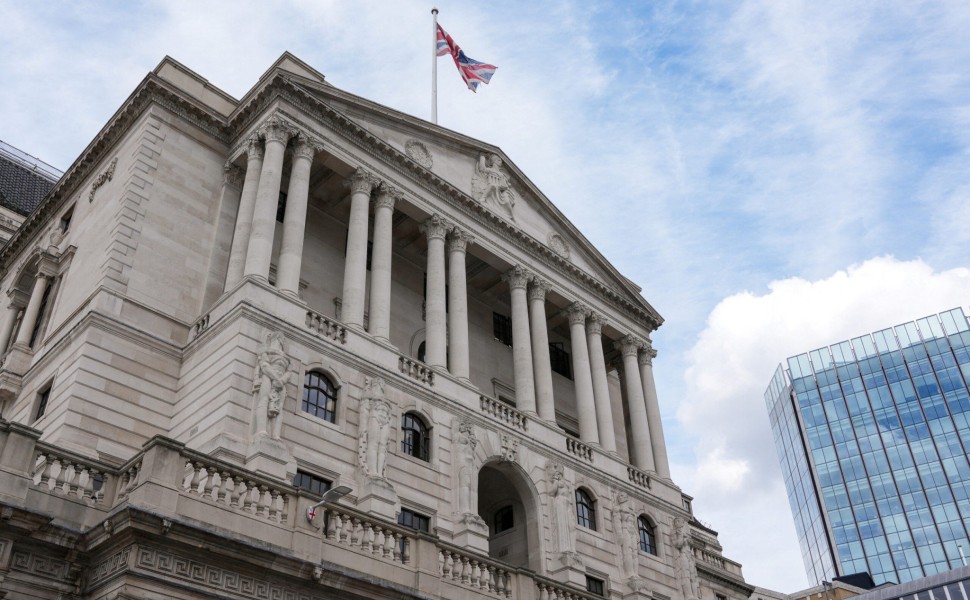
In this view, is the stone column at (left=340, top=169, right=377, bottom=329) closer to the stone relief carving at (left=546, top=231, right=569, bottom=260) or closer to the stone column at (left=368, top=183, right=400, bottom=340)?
the stone column at (left=368, top=183, right=400, bottom=340)

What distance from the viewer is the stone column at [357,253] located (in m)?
32.9

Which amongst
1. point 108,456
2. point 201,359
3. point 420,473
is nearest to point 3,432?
point 108,456

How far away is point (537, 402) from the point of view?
39156 mm

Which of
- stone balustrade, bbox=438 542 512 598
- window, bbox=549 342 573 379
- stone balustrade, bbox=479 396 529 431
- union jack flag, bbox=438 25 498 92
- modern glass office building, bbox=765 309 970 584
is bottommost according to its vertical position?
stone balustrade, bbox=438 542 512 598

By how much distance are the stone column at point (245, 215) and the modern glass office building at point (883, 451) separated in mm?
92728

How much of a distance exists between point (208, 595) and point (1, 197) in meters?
43.3

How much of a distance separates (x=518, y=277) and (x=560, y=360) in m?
6.30

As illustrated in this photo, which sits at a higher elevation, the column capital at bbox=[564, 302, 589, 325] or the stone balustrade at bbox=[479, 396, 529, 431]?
the column capital at bbox=[564, 302, 589, 325]

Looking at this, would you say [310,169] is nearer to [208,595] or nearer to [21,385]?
[21,385]

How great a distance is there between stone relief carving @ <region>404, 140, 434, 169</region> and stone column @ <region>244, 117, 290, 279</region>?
6.03 m

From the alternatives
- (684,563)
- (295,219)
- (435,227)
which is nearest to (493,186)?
(435,227)

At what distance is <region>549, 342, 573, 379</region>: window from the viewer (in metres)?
45.5

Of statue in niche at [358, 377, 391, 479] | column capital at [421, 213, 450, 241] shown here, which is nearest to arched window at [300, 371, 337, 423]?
statue in niche at [358, 377, 391, 479]

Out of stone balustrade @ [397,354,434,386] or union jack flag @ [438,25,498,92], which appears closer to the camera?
stone balustrade @ [397,354,434,386]
